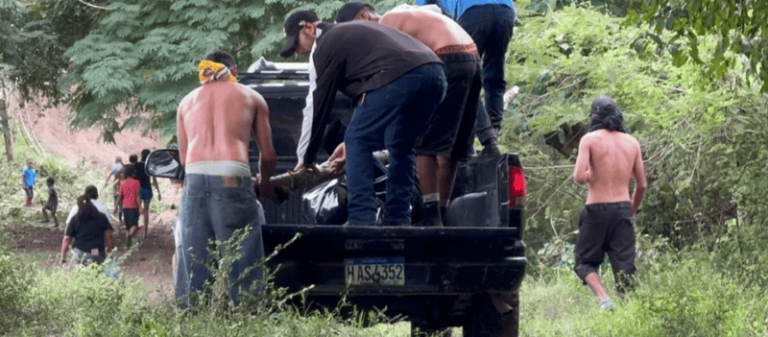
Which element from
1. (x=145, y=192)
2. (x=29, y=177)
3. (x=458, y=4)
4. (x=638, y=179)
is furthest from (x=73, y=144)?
(x=458, y=4)

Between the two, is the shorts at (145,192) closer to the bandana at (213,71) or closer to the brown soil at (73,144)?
the bandana at (213,71)

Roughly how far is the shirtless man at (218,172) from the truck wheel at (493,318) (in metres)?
1.33

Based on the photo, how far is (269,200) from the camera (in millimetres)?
8406

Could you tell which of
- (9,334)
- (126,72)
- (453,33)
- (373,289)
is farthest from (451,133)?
(126,72)

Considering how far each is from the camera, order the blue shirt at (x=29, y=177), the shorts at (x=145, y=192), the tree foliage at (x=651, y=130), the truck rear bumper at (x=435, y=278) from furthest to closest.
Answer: the blue shirt at (x=29, y=177) < the shorts at (x=145, y=192) < the tree foliage at (x=651, y=130) < the truck rear bumper at (x=435, y=278)

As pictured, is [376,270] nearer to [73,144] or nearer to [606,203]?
[606,203]

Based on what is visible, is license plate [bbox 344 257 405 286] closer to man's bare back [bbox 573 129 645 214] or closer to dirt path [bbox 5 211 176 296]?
man's bare back [bbox 573 129 645 214]

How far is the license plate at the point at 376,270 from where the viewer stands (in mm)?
7051

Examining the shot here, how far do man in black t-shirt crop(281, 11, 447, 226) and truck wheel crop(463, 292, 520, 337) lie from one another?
2.18 ft

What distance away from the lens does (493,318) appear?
7559 millimetres

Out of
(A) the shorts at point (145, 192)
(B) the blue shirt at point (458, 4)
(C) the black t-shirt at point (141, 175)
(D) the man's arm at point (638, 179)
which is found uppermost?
(B) the blue shirt at point (458, 4)

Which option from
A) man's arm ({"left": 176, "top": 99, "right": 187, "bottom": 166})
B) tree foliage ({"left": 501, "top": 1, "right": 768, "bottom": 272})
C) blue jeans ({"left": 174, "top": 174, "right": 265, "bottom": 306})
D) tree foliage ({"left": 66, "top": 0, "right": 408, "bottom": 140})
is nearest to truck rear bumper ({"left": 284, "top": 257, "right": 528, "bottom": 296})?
blue jeans ({"left": 174, "top": 174, "right": 265, "bottom": 306})

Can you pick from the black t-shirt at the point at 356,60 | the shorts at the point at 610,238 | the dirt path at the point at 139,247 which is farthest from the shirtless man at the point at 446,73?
the dirt path at the point at 139,247

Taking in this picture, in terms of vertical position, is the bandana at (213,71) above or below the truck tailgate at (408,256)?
above
